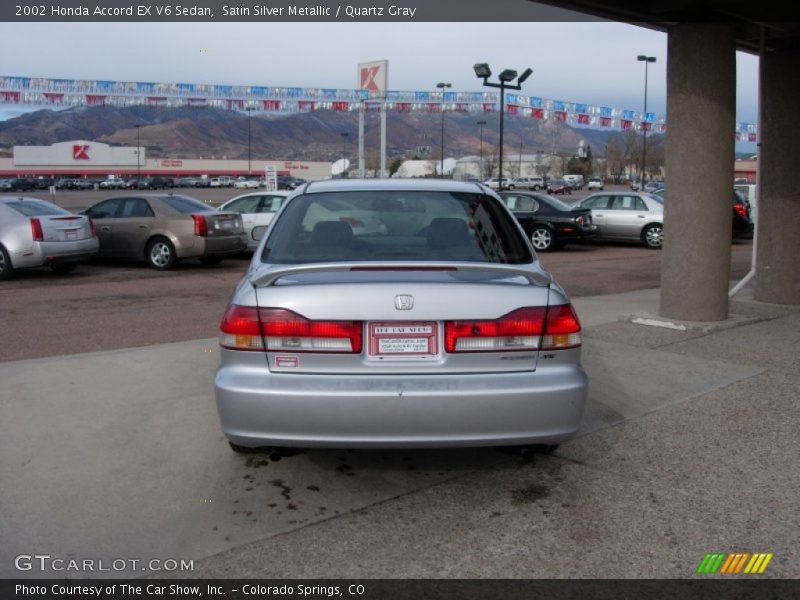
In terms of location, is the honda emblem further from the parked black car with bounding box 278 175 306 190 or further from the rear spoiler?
the parked black car with bounding box 278 175 306 190

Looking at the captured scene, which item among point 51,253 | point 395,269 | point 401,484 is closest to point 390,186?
point 395,269

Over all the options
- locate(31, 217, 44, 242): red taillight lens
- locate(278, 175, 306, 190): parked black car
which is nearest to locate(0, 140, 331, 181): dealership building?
locate(278, 175, 306, 190): parked black car

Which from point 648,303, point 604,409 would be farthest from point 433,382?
point 648,303

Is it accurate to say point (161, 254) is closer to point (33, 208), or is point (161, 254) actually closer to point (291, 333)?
point (33, 208)

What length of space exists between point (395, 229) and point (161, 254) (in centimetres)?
1055

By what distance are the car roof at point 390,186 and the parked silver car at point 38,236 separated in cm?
905

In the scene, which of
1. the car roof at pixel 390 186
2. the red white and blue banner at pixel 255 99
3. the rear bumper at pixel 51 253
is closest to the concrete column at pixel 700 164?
the car roof at pixel 390 186

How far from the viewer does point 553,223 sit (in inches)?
790

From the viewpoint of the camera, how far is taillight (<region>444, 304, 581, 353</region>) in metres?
3.86

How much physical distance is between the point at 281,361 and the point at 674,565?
2.01 meters

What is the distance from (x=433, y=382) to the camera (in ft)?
12.5

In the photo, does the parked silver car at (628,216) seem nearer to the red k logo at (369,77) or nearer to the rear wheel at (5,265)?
the red k logo at (369,77)
